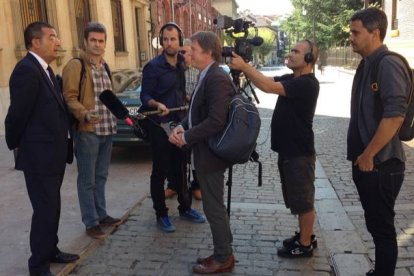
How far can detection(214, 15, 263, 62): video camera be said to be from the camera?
3535 mm

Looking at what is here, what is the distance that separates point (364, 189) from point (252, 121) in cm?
94

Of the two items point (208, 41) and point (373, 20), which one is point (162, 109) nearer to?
point (208, 41)

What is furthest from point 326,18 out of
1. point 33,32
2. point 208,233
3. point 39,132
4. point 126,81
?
point 39,132

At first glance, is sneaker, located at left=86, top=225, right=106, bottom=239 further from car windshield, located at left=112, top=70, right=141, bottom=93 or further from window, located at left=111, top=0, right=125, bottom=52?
window, located at left=111, top=0, right=125, bottom=52

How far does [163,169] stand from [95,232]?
0.92 meters

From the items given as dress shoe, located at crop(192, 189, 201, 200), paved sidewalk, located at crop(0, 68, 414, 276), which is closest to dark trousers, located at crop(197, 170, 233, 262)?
paved sidewalk, located at crop(0, 68, 414, 276)

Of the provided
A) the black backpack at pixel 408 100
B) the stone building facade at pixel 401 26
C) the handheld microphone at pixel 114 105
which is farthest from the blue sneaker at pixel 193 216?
the stone building facade at pixel 401 26

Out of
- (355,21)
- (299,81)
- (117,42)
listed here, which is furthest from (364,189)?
(117,42)

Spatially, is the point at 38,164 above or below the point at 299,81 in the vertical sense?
below

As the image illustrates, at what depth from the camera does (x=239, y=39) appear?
362 cm

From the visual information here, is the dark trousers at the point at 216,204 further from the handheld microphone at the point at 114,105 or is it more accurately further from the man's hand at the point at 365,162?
the man's hand at the point at 365,162

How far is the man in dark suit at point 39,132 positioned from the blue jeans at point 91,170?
631 millimetres

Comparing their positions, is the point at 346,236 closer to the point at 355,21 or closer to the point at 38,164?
the point at 355,21

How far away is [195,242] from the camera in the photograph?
4262 millimetres
